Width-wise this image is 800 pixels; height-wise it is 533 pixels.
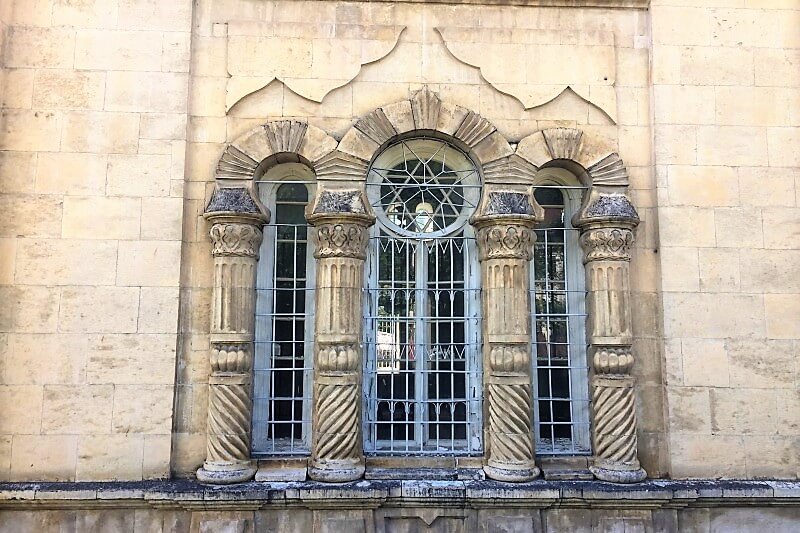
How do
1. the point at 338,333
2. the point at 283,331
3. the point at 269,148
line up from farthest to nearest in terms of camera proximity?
1. the point at 283,331
2. the point at 269,148
3. the point at 338,333

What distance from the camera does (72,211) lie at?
5.64 meters

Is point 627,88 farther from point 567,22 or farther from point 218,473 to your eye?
point 218,473

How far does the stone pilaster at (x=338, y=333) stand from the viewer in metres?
5.47

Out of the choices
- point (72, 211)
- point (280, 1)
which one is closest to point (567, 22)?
point (280, 1)

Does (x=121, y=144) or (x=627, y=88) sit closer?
(x=121, y=144)

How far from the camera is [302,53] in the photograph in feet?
19.6

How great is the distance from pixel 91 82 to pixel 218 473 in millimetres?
3844

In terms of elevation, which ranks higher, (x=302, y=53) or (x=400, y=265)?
(x=302, y=53)

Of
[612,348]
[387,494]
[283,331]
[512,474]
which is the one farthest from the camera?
[283,331]

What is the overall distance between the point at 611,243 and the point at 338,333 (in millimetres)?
2690

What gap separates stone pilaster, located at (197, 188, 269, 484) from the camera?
17.8 feet

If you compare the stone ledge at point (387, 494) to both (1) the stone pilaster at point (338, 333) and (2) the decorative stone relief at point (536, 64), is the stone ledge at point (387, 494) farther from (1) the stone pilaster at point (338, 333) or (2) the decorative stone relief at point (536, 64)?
(2) the decorative stone relief at point (536, 64)

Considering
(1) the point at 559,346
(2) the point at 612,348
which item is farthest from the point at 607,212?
(1) the point at 559,346

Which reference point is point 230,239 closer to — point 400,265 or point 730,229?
point 400,265
